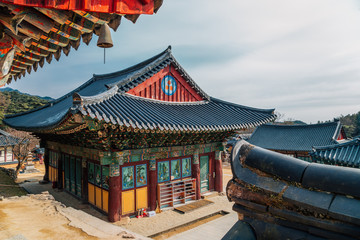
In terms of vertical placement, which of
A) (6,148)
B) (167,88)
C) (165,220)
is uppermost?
(167,88)

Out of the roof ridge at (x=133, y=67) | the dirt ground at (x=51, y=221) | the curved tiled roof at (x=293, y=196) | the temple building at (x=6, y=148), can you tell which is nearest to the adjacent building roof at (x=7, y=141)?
the temple building at (x=6, y=148)

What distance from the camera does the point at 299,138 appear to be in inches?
1099

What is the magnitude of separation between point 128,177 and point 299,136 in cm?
2429

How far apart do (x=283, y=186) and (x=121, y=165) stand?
8.81 m

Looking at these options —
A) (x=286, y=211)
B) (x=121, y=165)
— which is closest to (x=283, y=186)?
(x=286, y=211)

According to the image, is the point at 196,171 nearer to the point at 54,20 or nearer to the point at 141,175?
the point at 141,175

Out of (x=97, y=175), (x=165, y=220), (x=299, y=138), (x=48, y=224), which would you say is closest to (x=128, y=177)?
(x=97, y=175)

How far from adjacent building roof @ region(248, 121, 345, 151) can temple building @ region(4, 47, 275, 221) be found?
52.6ft

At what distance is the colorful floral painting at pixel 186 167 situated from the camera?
12.4 m

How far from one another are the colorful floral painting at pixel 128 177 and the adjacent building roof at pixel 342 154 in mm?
11223

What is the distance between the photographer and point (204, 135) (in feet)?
40.9

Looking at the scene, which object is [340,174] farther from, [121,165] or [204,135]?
[204,135]

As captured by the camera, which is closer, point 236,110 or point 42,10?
point 42,10

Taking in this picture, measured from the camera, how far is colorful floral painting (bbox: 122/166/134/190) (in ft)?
33.4
